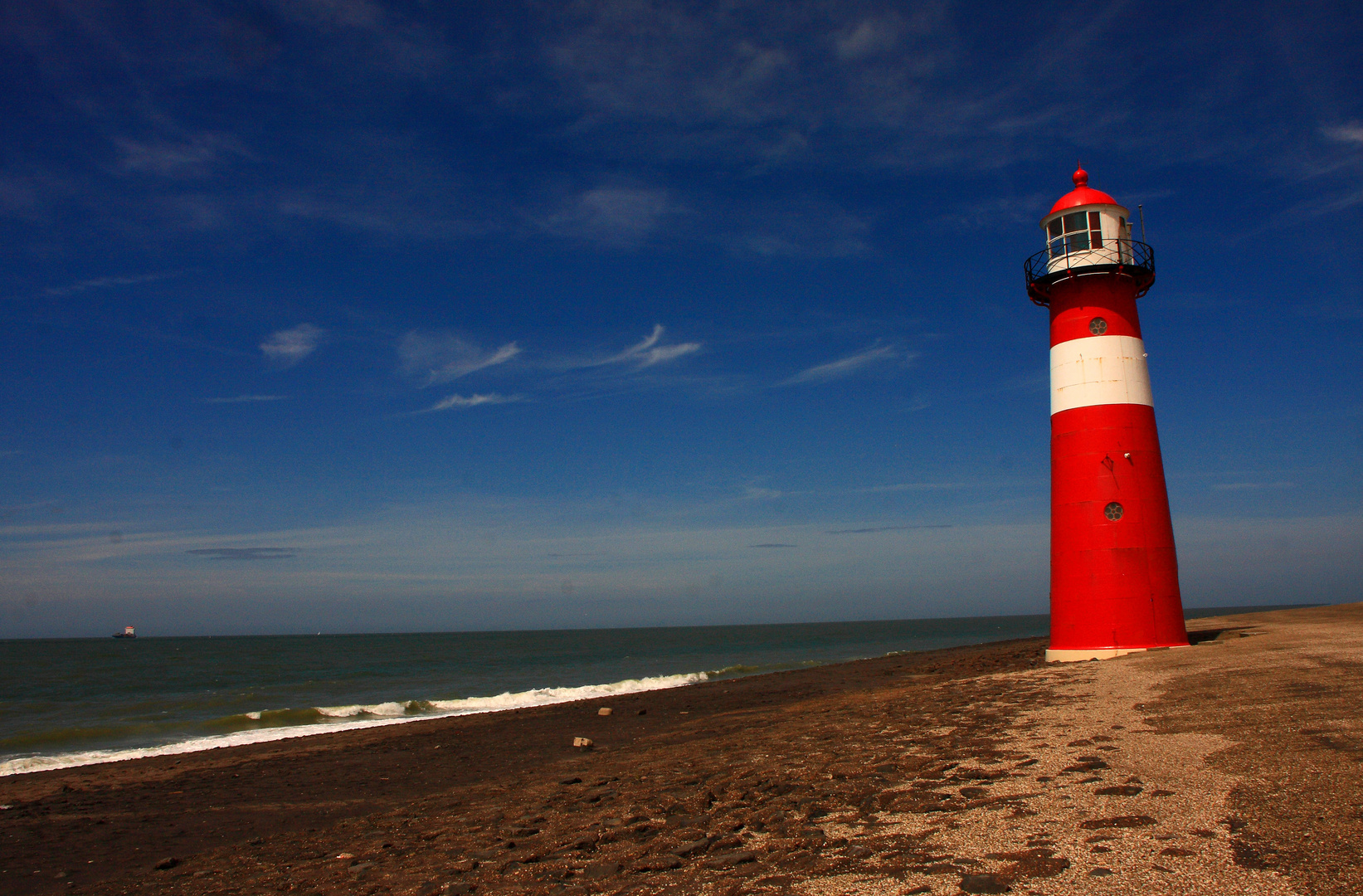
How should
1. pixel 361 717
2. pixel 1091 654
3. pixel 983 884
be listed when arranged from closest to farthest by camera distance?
1. pixel 983 884
2. pixel 1091 654
3. pixel 361 717

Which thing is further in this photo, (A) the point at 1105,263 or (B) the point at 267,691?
(B) the point at 267,691

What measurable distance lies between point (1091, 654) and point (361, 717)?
64.6 ft

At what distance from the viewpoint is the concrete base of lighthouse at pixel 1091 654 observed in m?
13.9

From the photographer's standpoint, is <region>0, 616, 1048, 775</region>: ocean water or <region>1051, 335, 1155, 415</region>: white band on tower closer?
<region>1051, 335, 1155, 415</region>: white band on tower

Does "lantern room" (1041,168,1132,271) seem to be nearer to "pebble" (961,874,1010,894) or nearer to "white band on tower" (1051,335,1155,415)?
"white band on tower" (1051,335,1155,415)

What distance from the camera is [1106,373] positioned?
1441 centimetres

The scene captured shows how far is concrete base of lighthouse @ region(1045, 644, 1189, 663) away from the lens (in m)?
13.9

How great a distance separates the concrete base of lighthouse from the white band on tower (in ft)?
14.5

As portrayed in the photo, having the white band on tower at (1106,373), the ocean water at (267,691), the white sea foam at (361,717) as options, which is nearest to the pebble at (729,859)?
the white band on tower at (1106,373)

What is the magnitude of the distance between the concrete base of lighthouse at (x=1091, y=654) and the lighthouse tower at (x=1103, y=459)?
21mm

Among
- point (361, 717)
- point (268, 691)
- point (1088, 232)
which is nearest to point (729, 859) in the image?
point (1088, 232)

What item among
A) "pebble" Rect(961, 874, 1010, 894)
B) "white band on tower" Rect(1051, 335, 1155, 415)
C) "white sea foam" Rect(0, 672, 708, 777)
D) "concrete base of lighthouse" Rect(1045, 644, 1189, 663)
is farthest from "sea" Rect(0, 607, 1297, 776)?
"pebble" Rect(961, 874, 1010, 894)

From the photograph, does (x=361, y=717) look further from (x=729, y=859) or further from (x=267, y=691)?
(x=729, y=859)

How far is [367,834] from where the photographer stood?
7812 millimetres
